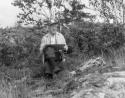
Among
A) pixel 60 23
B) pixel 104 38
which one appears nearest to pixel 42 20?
pixel 60 23

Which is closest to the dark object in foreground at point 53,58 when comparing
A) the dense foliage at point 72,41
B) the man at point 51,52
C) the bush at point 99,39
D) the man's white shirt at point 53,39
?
the man at point 51,52

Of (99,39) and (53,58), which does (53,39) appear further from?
(99,39)

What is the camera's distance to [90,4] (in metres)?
10.2

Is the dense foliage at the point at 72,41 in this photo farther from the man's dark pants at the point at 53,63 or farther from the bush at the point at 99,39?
the man's dark pants at the point at 53,63

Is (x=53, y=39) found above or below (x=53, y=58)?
above

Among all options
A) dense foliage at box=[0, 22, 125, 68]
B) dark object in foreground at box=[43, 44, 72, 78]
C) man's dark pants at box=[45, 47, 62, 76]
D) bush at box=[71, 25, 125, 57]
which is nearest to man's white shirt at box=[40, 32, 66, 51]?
dark object in foreground at box=[43, 44, 72, 78]

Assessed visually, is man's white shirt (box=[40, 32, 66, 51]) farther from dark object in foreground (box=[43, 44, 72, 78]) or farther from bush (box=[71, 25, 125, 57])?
bush (box=[71, 25, 125, 57])

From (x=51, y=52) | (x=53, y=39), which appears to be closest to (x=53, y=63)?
(x=51, y=52)

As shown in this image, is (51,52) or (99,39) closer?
(51,52)

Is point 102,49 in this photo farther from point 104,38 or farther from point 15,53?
point 15,53

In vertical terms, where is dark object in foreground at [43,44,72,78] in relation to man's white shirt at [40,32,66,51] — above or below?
below

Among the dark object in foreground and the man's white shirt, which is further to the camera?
the man's white shirt

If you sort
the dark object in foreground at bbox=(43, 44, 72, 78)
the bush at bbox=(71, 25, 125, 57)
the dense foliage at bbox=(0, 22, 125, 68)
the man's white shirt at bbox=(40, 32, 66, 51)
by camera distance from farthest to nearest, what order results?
the bush at bbox=(71, 25, 125, 57), the dense foliage at bbox=(0, 22, 125, 68), the man's white shirt at bbox=(40, 32, 66, 51), the dark object in foreground at bbox=(43, 44, 72, 78)

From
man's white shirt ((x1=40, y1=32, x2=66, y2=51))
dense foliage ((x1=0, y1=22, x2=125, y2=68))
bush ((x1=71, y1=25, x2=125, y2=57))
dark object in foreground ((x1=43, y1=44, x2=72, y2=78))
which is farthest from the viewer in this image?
bush ((x1=71, y1=25, x2=125, y2=57))
